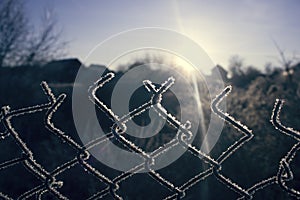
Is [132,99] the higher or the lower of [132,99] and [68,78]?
the higher

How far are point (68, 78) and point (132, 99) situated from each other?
1172 centimetres

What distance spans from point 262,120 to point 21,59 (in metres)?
13.6

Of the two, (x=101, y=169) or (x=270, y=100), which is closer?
(x=101, y=169)

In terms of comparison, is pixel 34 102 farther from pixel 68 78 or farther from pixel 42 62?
pixel 68 78

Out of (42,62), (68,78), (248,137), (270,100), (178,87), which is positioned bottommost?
(68,78)

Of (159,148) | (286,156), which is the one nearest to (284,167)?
(286,156)

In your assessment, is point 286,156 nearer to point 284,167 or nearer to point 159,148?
point 284,167

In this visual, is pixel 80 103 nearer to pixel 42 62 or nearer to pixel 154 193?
pixel 154 193

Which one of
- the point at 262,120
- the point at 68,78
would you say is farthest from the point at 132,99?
the point at 68,78

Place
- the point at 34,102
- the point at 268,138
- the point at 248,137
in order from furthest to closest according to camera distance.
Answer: the point at 34,102 < the point at 268,138 < the point at 248,137

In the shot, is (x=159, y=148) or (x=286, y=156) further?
(x=159, y=148)

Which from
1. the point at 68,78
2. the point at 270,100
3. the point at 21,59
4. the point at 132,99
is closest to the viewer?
the point at 270,100

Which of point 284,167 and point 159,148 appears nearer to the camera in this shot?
point 284,167

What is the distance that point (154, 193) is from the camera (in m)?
3.59
